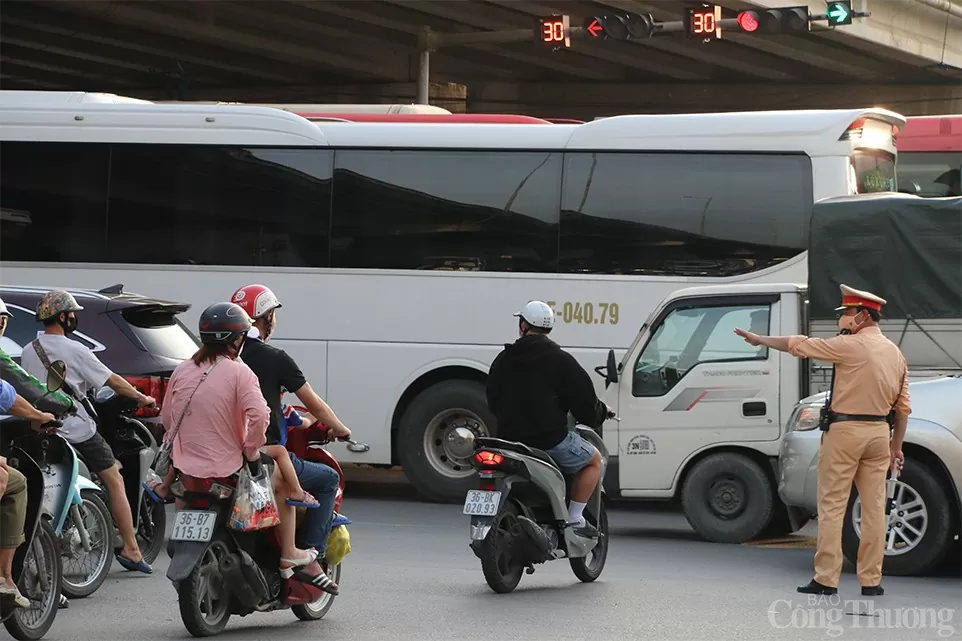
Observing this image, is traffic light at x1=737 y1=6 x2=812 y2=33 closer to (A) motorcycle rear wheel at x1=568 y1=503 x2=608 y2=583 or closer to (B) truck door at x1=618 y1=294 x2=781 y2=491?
(B) truck door at x1=618 y1=294 x2=781 y2=491

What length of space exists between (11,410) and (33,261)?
29.1ft

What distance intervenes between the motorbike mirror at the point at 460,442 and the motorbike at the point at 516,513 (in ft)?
17.2

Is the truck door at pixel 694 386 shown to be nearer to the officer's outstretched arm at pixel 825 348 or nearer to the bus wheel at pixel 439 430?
the bus wheel at pixel 439 430

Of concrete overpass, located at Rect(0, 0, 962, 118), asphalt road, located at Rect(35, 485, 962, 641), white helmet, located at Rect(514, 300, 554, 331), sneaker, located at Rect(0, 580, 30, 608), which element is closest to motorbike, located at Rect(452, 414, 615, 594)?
asphalt road, located at Rect(35, 485, 962, 641)

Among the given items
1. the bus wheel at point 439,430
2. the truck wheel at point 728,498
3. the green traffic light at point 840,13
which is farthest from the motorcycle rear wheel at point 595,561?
the green traffic light at point 840,13

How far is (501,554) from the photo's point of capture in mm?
9172

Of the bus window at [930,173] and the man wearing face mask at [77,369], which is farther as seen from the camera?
the bus window at [930,173]

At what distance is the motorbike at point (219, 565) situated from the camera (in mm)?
7234

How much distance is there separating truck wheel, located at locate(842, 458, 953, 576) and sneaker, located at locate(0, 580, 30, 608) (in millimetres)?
5379

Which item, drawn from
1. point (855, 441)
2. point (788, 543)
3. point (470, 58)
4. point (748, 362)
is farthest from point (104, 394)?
point (470, 58)

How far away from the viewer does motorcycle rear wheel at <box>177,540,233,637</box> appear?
23.8 ft

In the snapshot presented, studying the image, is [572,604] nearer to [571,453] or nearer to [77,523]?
[571,453]

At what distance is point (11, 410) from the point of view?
7.13 meters

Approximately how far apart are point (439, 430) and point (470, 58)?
23.3 metres
